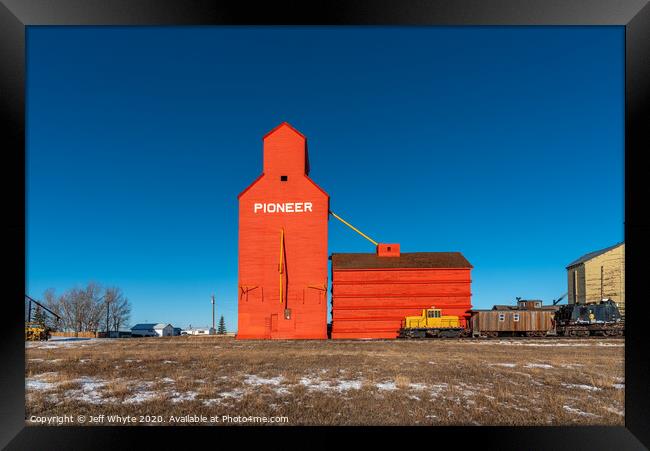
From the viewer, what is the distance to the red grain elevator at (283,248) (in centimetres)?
3272

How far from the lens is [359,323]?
3388 centimetres

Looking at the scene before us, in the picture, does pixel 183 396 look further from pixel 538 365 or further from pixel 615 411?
pixel 538 365

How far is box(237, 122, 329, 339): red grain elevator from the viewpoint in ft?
107

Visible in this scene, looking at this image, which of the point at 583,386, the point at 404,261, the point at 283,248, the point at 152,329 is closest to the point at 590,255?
the point at 404,261

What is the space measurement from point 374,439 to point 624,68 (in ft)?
15.3

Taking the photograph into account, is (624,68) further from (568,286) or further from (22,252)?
(568,286)

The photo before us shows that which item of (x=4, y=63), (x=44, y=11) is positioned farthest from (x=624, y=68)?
(x=4, y=63)

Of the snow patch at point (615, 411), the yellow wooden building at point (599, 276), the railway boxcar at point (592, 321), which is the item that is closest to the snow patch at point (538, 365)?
the snow patch at point (615, 411)

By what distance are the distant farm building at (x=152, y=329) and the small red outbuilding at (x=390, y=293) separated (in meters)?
55.0

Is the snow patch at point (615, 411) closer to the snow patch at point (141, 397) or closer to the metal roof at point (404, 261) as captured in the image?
the snow patch at point (141, 397)

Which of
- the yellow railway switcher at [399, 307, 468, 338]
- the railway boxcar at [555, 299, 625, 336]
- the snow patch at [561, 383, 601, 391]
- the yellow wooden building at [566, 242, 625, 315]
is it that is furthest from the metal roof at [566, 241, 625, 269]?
the snow patch at [561, 383, 601, 391]

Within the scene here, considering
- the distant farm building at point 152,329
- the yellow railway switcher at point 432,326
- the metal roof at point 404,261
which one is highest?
the metal roof at point 404,261

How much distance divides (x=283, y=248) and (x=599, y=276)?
3899cm

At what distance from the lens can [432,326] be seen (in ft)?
105
